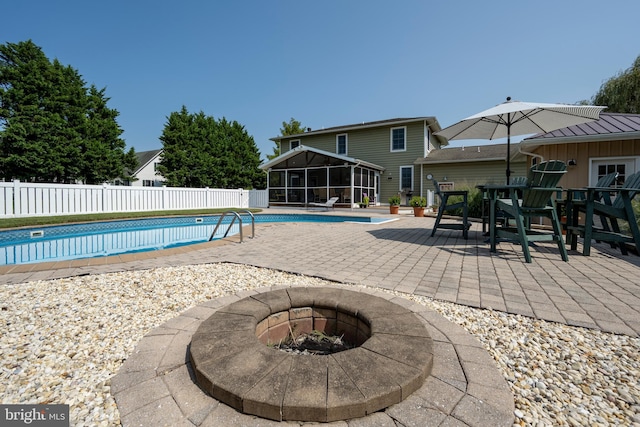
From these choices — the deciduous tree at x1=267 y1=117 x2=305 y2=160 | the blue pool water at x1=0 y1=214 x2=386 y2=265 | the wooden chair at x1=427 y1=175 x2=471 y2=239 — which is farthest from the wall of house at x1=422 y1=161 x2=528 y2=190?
the deciduous tree at x1=267 y1=117 x2=305 y2=160

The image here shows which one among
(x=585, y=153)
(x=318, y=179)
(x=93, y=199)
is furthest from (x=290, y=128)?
(x=585, y=153)

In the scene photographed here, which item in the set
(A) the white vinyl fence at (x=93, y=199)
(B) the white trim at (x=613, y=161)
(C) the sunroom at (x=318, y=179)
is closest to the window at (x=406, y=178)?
(C) the sunroom at (x=318, y=179)

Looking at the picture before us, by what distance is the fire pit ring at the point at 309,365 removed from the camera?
3.65 feet

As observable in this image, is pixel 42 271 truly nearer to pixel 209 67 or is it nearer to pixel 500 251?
pixel 500 251

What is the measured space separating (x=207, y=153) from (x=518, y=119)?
64.0 ft

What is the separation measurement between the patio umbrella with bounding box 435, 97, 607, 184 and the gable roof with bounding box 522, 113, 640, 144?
6.75ft

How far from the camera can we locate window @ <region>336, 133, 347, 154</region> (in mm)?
18016

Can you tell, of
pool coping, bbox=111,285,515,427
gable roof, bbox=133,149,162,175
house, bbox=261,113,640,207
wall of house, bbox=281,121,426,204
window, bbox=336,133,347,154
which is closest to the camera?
pool coping, bbox=111,285,515,427

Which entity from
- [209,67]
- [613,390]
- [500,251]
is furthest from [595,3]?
[209,67]

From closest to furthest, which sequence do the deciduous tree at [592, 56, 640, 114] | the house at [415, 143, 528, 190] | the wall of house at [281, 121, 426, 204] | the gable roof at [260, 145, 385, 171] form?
the house at [415, 143, 528, 190]
the deciduous tree at [592, 56, 640, 114]
the gable roof at [260, 145, 385, 171]
the wall of house at [281, 121, 426, 204]

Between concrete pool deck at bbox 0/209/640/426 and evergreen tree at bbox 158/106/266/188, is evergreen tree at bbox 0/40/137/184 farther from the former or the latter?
concrete pool deck at bbox 0/209/640/426

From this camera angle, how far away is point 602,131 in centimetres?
709

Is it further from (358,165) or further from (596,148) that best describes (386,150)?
(596,148)

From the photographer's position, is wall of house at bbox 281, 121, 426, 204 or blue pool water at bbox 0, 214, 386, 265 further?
wall of house at bbox 281, 121, 426, 204
